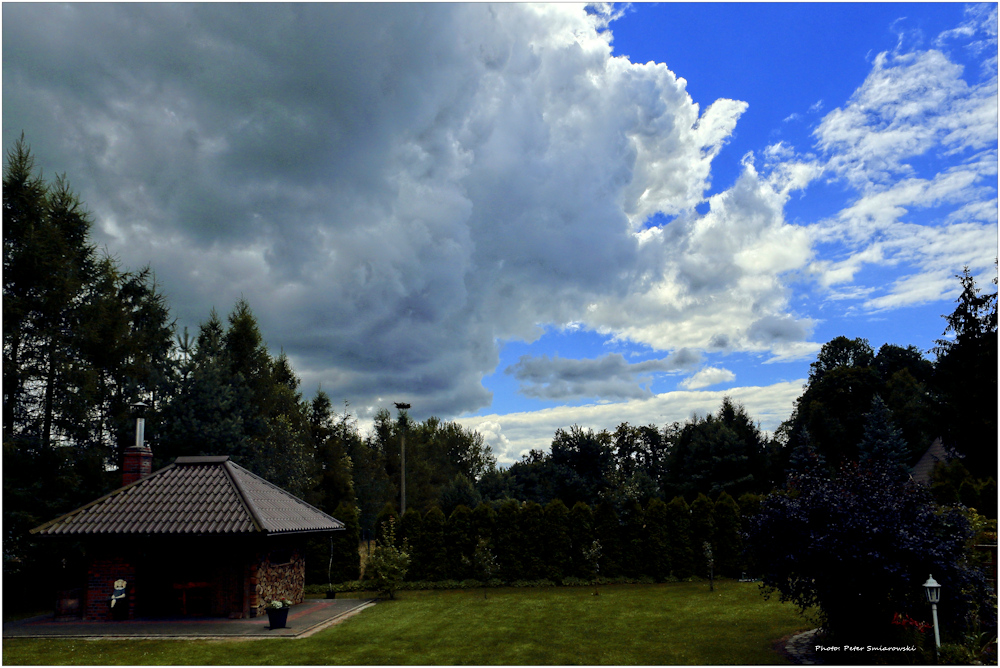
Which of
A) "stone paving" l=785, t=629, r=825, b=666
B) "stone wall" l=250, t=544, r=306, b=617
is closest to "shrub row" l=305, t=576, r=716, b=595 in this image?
"stone wall" l=250, t=544, r=306, b=617

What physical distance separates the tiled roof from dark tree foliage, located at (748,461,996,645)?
527 inches

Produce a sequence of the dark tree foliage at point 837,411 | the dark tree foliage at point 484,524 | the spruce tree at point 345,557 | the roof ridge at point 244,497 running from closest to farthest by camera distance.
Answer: the roof ridge at point 244,497
the spruce tree at point 345,557
the dark tree foliage at point 484,524
the dark tree foliage at point 837,411

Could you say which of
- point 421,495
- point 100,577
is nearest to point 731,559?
point 100,577

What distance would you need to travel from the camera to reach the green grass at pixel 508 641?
502 inches

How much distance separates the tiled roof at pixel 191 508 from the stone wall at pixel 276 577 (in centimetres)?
117

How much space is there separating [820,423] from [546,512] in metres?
35.0

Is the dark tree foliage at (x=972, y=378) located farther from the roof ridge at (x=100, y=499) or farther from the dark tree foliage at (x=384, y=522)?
the roof ridge at (x=100, y=499)

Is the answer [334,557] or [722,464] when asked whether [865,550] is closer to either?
[334,557]

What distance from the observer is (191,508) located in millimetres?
18266

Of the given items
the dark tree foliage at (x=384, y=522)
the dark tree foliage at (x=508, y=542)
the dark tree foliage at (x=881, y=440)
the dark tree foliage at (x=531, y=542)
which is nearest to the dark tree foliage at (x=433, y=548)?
the dark tree foliage at (x=384, y=522)

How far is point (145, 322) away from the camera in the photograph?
34031mm

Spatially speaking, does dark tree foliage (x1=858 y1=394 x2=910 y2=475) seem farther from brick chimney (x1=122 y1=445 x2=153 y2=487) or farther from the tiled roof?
brick chimney (x1=122 y1=445 x2=153 y2=487)

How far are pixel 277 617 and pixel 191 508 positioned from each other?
476 cm

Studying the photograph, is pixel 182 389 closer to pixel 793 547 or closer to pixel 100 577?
pixel 100 577
